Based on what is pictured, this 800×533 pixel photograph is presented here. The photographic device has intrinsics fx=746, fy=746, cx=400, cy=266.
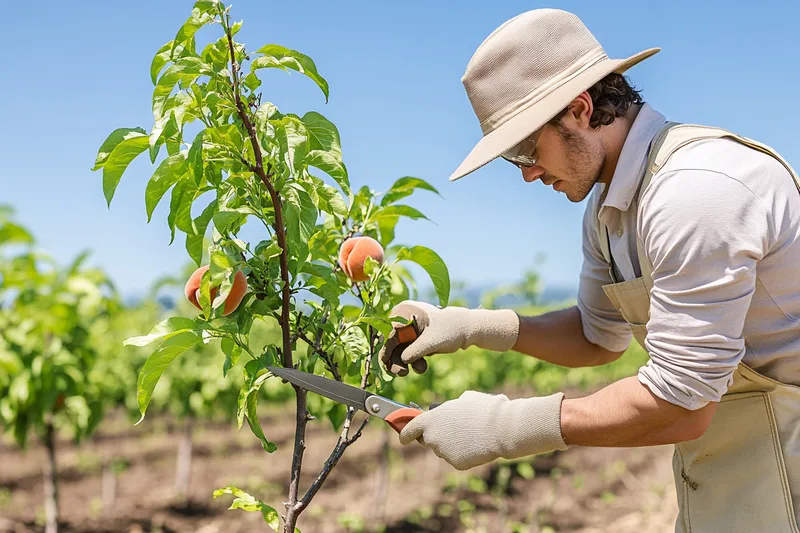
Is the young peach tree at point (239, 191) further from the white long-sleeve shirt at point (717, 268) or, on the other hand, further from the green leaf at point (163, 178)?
the white long-sleeve shirt at point (717, 268)

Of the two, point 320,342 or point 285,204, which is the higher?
point 285,204

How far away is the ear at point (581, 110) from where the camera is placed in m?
1.78

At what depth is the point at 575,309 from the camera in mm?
2518

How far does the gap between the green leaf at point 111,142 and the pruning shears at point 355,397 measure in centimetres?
65

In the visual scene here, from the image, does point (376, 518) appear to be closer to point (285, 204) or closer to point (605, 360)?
point (605, 360)

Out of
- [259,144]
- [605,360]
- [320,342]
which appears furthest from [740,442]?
[259,144]

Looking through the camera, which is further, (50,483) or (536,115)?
(50,483)

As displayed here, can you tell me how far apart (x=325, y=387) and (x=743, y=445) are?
1053mm

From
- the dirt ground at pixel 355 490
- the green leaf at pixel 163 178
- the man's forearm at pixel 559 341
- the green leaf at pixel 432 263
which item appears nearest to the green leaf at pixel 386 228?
the green leaf at pixel 432 263

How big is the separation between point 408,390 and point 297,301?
4.53m

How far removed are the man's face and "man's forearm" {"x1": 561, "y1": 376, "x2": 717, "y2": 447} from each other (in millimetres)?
519

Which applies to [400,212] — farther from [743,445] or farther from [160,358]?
[743,445]

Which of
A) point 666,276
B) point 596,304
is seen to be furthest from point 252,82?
point 596,304

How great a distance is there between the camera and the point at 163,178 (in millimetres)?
1669
